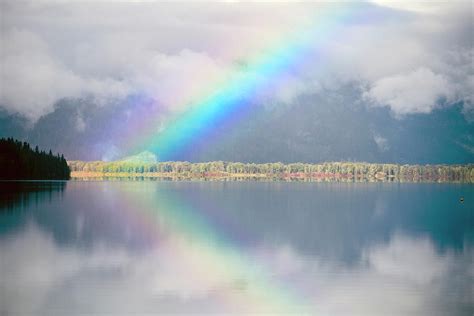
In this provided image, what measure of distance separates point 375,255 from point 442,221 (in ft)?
94.9

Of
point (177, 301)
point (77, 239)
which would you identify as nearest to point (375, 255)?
point (177, 301)

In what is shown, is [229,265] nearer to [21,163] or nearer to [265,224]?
[265,224]

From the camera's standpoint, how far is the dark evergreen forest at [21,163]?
15125 cm

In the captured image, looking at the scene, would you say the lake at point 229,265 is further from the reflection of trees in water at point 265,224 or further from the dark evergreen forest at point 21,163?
the dark evergreen forest at point 21,163

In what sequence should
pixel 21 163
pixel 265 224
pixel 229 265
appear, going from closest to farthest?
pixel 229 265, pixel 265 224, pixel 21 163

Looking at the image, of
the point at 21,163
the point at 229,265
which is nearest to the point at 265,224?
the point at 229,265

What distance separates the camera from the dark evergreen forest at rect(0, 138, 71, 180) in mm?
151250

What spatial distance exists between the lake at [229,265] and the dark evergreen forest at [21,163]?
288 ft

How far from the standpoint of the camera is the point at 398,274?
1438 inches

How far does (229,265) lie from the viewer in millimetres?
38375

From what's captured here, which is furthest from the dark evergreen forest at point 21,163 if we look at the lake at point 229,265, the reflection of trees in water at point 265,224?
the lake at point 229,265

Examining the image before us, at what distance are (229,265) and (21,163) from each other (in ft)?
418

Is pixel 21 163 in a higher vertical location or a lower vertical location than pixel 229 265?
higher

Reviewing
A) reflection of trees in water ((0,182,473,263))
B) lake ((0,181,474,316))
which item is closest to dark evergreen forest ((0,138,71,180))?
reflection of trees in water ((0,182,473,263))
